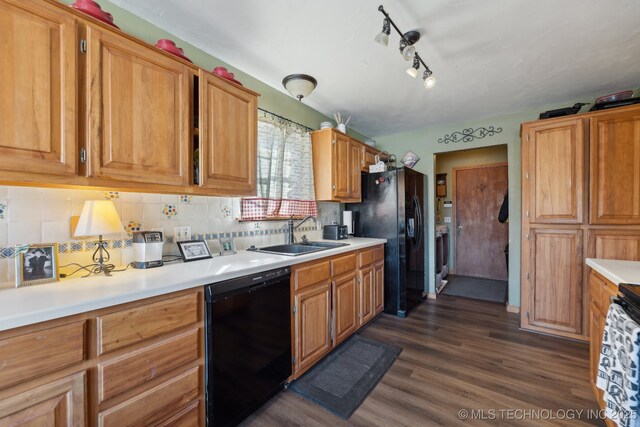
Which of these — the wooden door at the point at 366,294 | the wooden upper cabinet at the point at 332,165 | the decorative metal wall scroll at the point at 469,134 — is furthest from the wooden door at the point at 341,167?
the decorative metal wall scroll at the point at 469,134

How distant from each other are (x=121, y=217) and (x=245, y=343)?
1043mm

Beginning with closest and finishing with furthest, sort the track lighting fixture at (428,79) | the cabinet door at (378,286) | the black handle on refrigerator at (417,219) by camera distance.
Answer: the track lighting fixture at (428,79)
the cabinet door at (378,286)
the black handle on refrigerator at (417,219)

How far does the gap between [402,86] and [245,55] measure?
1.48 m

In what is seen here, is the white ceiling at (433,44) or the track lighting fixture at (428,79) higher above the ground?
the white ceiling at (433,44)

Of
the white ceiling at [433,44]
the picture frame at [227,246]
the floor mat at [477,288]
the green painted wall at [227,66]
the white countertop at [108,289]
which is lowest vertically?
the floor mat at [477,288]

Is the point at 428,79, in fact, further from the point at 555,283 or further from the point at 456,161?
the point at 456,161

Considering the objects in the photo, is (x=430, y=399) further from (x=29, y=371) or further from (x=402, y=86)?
(x=402, y=86)

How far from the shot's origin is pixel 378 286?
3039 millimetres

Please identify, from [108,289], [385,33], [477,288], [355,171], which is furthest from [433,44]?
[477,288]

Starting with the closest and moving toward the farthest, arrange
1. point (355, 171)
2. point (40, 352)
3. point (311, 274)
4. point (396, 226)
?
point (40, 352) < point (311, 274) < point (396, 226) < point (355, 171)

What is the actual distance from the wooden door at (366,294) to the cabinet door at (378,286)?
0.08m

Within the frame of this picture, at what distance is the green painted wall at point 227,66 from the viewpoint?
5.24 ft

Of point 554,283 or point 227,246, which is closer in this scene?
point 227,246

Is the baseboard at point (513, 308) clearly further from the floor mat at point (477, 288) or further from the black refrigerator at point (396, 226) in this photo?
the black refrigerator at point (396, 226)
